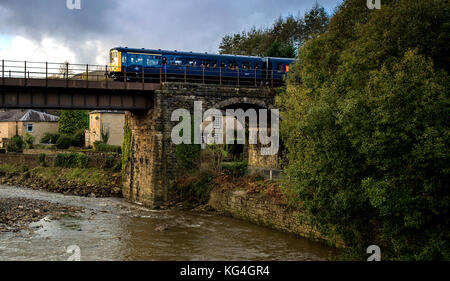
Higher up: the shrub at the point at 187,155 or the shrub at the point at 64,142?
the shrub at the point at 64,142

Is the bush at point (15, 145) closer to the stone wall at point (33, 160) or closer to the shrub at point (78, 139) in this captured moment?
the shrub at point (78, 139)

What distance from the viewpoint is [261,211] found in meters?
23.7

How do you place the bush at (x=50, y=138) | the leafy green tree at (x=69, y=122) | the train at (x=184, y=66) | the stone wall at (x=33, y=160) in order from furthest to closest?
1. the bush at (x=50, y=138)
2. the leafy green tree at (x=69, y=122)
3. the stone wall at (x=33, y=160)
4. the train at (x=184, y=66)

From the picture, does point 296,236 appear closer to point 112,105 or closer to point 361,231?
point 361,231

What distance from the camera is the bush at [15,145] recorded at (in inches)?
2105

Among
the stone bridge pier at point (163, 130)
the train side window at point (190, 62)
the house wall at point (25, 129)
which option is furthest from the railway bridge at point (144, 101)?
the house wall at point (25, 129)

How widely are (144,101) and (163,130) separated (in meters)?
2.52

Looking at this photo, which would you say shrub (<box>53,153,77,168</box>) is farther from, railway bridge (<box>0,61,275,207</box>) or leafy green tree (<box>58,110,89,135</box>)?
leafy green tree (<box>58,110,89,135</box>)

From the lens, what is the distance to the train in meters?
32.7

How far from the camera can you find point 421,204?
12.7m

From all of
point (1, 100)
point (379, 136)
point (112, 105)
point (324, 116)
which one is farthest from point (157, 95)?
point (379, 136)

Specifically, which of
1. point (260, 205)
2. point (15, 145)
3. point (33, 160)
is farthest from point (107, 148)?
point (260, 205)

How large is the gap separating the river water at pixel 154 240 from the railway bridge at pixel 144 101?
11.3 ft

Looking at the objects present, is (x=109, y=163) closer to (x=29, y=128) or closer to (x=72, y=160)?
(x=72, y=160)
